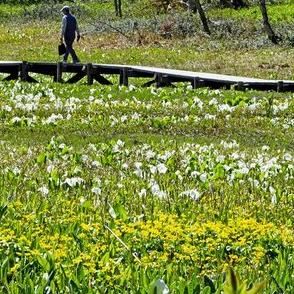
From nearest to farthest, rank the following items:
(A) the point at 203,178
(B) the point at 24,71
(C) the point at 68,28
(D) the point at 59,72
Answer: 1. (A) the point at 203,178
2. (B) the point at 24,71
3. (D) the point at 59,72
4. (C) the point at 68,28

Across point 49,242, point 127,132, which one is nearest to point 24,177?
point 49,242

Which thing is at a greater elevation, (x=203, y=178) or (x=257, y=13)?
(x=203, y=178)

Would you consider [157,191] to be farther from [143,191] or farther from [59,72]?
[59,72]

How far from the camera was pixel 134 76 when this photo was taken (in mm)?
29766

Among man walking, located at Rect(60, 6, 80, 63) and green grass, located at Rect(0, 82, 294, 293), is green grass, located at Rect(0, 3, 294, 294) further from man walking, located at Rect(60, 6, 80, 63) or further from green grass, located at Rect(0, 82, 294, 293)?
man walking, located at Rect(60, 6, 80, 63)

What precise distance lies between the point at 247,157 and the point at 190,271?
7.62m

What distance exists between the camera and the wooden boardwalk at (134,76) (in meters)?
26.7


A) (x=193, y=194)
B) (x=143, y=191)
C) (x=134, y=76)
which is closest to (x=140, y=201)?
(x=143, y=191)

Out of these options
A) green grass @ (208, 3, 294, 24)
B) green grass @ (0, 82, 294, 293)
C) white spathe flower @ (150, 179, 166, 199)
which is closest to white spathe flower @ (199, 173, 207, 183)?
green grass @ (0, 82, 294, 293)

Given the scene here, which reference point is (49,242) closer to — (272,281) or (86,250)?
(86,250)

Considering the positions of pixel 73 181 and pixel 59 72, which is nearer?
pixel 73 181

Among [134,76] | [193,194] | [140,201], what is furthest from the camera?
[134,76]

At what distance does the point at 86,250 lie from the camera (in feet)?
21.1

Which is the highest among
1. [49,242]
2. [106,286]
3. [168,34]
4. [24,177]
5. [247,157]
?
[106,286]
